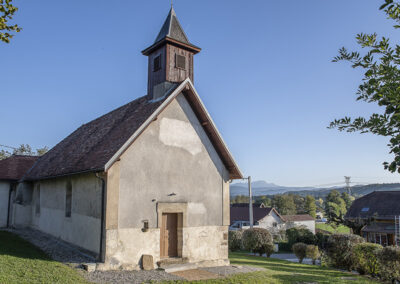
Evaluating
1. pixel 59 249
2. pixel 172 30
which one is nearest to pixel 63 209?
pixel 59 249

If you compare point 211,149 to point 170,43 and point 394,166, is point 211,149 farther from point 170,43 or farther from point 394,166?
point 394,166

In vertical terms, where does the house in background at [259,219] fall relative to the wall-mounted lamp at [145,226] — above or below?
below

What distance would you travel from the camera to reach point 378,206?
43.7 meters

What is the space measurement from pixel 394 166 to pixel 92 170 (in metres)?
11.1

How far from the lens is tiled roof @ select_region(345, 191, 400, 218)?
41172 millimetres

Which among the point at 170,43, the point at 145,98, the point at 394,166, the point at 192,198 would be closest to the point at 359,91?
the point at 394,166

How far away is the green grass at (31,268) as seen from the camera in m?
10.1

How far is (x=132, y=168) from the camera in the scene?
13.3 m

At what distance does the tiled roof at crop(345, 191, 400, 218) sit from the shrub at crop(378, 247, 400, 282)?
27599 mm

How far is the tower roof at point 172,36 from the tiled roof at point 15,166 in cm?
1537

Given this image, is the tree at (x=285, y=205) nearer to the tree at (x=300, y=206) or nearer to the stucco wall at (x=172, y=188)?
the tree at (x=300, y=206)

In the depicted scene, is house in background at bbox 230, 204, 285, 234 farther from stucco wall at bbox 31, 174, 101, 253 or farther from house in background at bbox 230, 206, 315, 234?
stucco wall at bbox 31, 174, 101, 253

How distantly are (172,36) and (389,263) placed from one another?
49.6 feet

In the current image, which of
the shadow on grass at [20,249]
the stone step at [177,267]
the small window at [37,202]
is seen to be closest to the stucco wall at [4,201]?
the small window at [37,202]
